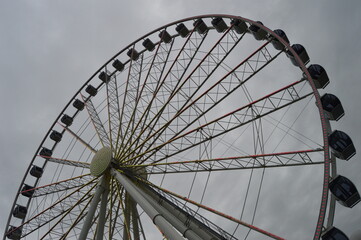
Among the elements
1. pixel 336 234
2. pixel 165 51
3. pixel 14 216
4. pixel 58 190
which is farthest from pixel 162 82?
pixel 14 216

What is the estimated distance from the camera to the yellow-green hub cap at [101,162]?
14.4 meters

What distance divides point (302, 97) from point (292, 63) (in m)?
2.34

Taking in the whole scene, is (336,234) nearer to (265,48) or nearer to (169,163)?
(169,163)

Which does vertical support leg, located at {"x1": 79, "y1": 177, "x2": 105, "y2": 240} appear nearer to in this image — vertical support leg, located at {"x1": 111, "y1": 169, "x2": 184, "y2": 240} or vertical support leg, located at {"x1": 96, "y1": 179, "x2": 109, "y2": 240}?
vertical support leg, located at {"x1": 96, "y1": 179, "x2": 109, "y2": 240}

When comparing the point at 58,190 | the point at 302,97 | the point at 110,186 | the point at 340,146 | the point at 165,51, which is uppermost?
the point at 165,51

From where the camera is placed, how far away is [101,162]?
14.7 metres

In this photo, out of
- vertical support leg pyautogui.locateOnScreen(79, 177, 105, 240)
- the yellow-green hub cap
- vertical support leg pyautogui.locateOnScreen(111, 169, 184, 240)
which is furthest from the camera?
the yellow-green hub cap

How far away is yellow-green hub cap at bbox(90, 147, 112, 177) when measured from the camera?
1445 cm

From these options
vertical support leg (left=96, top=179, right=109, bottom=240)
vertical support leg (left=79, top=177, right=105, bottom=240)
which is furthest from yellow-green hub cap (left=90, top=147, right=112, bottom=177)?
vertical support leg (left=96, top=179, right=109, bottom=240)

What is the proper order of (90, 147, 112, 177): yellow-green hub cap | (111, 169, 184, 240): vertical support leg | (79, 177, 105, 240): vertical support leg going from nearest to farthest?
(111, 169, 184, 240): vertical support leg < (79, 177, 105, 240): vertical support leg < (90, 147, 112, 177): yellow-green hub cap

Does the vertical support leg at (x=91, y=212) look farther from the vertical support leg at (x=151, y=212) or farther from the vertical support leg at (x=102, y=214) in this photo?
the vertical support leg at (x=151, y=212)

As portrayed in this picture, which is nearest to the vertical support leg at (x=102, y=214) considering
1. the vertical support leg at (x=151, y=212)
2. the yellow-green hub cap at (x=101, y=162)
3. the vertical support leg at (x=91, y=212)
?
the vertical support leg at (x=91, y=212)

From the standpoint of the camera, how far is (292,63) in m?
13.3

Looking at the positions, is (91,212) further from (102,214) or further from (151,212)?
(151,212)
